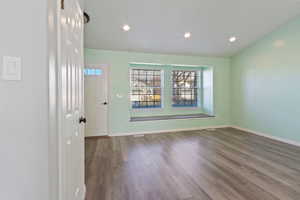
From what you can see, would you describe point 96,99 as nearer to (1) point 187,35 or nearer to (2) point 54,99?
(1) point 187,35

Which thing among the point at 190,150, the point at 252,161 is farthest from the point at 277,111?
the point at 190,150

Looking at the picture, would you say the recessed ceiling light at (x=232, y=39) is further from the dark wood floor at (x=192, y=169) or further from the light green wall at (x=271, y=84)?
the dark wood floor at (x=192, y=169)

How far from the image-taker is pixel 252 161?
9.08 feet

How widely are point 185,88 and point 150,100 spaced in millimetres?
1395

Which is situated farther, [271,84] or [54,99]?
[271,84]

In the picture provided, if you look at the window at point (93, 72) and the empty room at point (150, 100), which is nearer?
the empty room at point (150, 100)

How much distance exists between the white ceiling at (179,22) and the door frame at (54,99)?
2.25 m

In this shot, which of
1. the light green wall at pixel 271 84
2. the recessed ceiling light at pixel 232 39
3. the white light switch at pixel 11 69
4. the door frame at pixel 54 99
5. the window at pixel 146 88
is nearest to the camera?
the white light switch at pixel 11 69

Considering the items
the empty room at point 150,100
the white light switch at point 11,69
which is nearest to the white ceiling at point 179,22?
the empty room at point 150,100

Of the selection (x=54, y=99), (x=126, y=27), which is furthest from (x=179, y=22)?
(x=54, y=99)

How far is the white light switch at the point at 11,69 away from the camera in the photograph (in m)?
0.76

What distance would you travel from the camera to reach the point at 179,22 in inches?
135

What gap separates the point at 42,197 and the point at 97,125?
3.62 metres

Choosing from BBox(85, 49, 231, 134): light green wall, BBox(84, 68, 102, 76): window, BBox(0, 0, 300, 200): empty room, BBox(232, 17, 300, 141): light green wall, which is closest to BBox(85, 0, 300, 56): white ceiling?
BBox(0, 0, 300, 200): empty room
